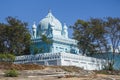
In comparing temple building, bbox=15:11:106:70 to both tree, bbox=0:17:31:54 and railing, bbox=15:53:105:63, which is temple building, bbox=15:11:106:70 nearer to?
railing, bbox=15:53:105:63

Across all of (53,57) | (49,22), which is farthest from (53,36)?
(53,57)

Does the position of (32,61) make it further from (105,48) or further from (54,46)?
(105,48)

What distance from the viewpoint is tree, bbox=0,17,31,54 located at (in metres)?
59.4

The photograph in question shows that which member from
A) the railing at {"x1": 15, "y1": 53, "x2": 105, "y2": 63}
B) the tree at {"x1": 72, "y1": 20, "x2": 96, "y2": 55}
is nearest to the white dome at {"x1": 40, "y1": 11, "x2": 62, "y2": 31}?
the tree at {"x1": 72, "y1": 20, "x2": 96, "y2": 55}

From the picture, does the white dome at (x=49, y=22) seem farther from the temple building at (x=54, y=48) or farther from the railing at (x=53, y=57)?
the railing at (x=53, y=57)

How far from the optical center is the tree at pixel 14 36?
5944 centimetres

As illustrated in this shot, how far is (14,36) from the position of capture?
2341 inches

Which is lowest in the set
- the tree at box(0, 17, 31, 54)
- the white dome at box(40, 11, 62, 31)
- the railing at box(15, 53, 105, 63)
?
the railing at box(15, 53, 105, 63)

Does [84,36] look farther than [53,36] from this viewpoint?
Yes

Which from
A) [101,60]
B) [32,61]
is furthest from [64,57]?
[101,60]

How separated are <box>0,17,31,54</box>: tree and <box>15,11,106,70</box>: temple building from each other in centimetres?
255

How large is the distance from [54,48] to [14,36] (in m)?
6.96

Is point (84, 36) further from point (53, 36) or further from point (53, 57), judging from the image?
point (53, 57)

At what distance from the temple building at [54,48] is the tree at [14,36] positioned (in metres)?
2.55
